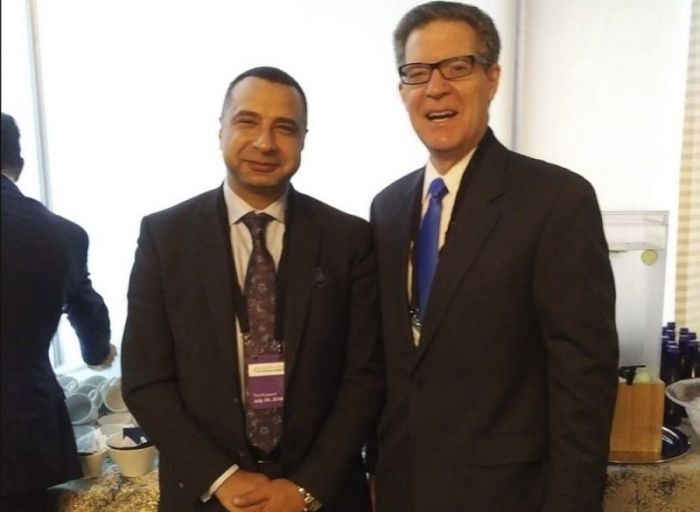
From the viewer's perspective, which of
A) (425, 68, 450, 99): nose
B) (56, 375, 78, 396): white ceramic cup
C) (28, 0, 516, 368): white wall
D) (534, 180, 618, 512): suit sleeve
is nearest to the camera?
(534, 180, 618, 512): suit sleeve

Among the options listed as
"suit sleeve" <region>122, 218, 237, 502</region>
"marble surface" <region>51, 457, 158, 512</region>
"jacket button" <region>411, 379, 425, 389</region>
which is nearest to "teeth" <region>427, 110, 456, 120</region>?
"jacket button" <region>411, 379, 425, 389</region>

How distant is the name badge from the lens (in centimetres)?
133

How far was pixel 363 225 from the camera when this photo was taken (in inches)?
58.1

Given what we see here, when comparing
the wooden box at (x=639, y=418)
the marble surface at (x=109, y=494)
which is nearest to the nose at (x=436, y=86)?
the wooden box at (x=639, y=418)

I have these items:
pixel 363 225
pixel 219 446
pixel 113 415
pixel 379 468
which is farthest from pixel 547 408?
pixel 113 415

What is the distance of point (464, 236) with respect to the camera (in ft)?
4.12

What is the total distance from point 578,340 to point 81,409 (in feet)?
4.65

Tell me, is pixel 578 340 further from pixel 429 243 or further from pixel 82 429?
pixel 82 429

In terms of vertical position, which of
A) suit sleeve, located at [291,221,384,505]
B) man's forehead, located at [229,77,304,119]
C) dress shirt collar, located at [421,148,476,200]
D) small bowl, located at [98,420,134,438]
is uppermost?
man's forehead, located at [229,77,304,119]

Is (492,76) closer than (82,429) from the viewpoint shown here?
Yes

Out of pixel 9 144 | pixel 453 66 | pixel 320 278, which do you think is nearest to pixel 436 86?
pixel 453 66

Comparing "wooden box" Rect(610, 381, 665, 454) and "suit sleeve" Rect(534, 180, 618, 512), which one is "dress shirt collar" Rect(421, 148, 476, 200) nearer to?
"suit sleeve" Rect(534, 180, 618, 512)

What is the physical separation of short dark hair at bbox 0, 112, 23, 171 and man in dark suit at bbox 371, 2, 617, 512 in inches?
28.3

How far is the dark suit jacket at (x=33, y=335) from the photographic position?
96 centimetres
